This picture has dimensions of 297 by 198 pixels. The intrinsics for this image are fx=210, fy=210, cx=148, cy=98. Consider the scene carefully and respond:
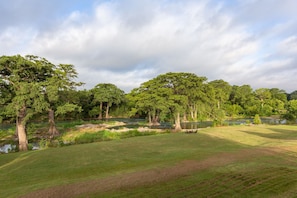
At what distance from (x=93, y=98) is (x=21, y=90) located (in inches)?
1976

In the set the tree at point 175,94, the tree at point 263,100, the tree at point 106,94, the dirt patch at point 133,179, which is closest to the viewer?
the dirt patch at point 133,179

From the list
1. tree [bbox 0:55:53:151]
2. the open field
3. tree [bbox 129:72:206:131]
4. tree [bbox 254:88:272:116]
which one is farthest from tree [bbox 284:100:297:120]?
tree [bbox 0:55:53:151]

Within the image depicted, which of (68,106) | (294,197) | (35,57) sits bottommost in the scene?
(294,197)

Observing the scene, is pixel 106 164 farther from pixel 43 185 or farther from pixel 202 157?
pixel 202 157

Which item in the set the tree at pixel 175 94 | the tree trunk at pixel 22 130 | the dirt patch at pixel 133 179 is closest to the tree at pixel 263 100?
the tree at pixel 175 94

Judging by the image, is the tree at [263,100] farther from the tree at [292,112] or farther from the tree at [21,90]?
the tree at [21,90]

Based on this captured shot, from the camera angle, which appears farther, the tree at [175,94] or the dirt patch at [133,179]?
the tree at [175,94]

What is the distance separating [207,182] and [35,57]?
1957 cm

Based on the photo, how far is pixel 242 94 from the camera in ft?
252

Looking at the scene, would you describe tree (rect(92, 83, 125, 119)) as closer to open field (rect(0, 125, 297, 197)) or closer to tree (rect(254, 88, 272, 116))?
tree (rect(254, 88, 272, 116))

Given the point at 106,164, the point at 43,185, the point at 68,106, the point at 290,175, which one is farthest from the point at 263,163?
the point at 68,106

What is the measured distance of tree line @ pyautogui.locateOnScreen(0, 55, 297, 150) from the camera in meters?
18.3

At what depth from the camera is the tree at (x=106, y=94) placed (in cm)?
6399

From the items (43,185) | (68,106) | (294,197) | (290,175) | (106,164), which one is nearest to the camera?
(294,197)
